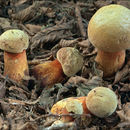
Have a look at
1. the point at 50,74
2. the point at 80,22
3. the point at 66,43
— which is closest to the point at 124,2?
the point at 80,22

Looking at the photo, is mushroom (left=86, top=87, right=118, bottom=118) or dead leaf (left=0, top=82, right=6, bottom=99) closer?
mushroom (left=86, top=87, right=118, bottom=118)

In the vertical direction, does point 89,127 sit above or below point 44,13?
below

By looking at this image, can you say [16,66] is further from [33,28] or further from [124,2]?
[124,2]

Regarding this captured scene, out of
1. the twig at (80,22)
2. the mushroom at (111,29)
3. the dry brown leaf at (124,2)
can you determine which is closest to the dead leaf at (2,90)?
the mushroom at (111,29)

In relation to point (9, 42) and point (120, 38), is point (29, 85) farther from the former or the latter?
point (120, 38)

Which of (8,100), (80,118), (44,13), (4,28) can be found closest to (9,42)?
(8,100)

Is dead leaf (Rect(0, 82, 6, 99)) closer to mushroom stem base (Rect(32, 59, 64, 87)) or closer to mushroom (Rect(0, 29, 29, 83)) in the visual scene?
mushroom (Rect(0, 29, 29, 83))

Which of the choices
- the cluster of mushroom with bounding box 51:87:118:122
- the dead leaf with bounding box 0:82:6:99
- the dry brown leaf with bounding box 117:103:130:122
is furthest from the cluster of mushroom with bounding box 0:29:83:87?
the dry brown leaf with bounding box 117:103:130:122

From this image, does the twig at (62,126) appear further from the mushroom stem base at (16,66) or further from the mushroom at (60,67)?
the mushroom stem base at (16,66)
